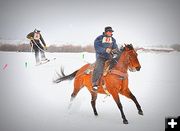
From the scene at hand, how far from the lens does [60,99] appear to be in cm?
340

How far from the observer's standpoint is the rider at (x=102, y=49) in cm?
334

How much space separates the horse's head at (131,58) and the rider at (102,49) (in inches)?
5.1

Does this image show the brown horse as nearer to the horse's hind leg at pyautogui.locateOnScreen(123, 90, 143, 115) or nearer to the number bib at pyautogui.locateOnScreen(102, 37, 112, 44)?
the horse's hind leg at pyautogui.locateOnScreen(123, 90, 143, 115)

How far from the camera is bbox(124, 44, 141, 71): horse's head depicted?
3.32 metres

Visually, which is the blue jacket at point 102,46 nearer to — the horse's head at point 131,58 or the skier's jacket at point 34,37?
the horse's head at point 131,58

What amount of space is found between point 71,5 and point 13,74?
977 millimetres

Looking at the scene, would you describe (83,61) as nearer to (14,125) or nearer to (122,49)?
(122,49)

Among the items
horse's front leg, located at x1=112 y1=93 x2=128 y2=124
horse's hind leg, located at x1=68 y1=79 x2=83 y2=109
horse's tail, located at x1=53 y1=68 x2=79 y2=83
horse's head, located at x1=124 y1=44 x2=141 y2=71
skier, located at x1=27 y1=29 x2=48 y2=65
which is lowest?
horse's front leg, located at x1=112 y1=93 x2=128 y2=124

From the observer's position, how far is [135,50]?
11.0ft

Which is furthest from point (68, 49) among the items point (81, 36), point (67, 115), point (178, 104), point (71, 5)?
point (178, 104)

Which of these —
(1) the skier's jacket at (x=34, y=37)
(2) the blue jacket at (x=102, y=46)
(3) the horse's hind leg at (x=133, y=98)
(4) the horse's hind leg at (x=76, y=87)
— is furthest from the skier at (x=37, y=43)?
(3) the horse's hind leg at (x=133, y=98)

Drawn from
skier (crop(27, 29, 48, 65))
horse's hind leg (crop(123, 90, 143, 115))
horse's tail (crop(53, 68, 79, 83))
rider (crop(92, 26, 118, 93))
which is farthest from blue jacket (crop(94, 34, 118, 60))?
skier (crop(27, 29, 48, 65))

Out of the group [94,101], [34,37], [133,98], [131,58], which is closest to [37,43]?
[34,37]

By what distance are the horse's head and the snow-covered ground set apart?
6 centimetres
